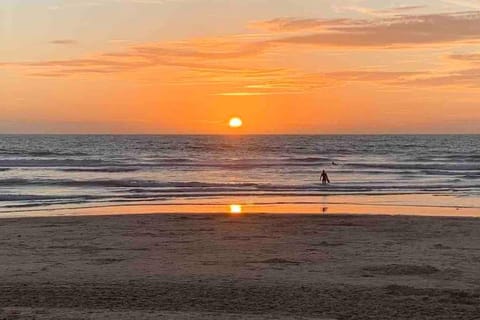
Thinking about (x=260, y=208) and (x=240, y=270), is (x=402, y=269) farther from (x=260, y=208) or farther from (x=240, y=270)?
(x=260, y=208)

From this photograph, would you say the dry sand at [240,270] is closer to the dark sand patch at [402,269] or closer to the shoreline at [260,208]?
the dark sand patch at [402,269]

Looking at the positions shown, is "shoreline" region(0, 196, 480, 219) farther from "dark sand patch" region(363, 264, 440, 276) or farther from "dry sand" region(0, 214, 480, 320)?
"dark sand patch" region(363, 264, 440, 276)

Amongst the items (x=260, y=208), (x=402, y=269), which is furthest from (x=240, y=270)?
(x=260, y=208)

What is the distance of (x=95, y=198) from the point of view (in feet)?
88.8

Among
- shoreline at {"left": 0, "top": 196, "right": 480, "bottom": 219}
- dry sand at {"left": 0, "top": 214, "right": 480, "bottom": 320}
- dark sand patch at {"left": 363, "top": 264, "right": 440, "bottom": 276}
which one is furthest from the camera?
shoreline at {"left": 0, "top": 196, "right": 480, "bottom": 219}

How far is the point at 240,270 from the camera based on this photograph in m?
10.6

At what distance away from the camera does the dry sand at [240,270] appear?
8.19 metres

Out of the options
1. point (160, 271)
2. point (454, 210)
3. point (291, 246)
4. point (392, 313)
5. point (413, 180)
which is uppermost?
point (413, 180)

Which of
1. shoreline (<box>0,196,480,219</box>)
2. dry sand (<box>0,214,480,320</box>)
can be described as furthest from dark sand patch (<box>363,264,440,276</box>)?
shoreline (<box>0,196,480,219</box>)

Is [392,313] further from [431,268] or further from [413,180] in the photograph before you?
[413,180]

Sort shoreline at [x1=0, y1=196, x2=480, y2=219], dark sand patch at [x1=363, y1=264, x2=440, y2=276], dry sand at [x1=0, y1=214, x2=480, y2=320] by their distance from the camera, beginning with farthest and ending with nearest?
1. shoreline at [x1=0, y1=196, x2=480, y2=219]
2. dark sand patch at [x1=363, y1=264, x2=440, y2=276]
3. dry sand at [x1=0, y1=214, x2=480, y2=320]

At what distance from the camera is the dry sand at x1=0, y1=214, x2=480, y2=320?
819cm

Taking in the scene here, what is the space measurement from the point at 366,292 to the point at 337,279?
0.93 meters

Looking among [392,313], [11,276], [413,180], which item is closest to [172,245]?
[11,276]
